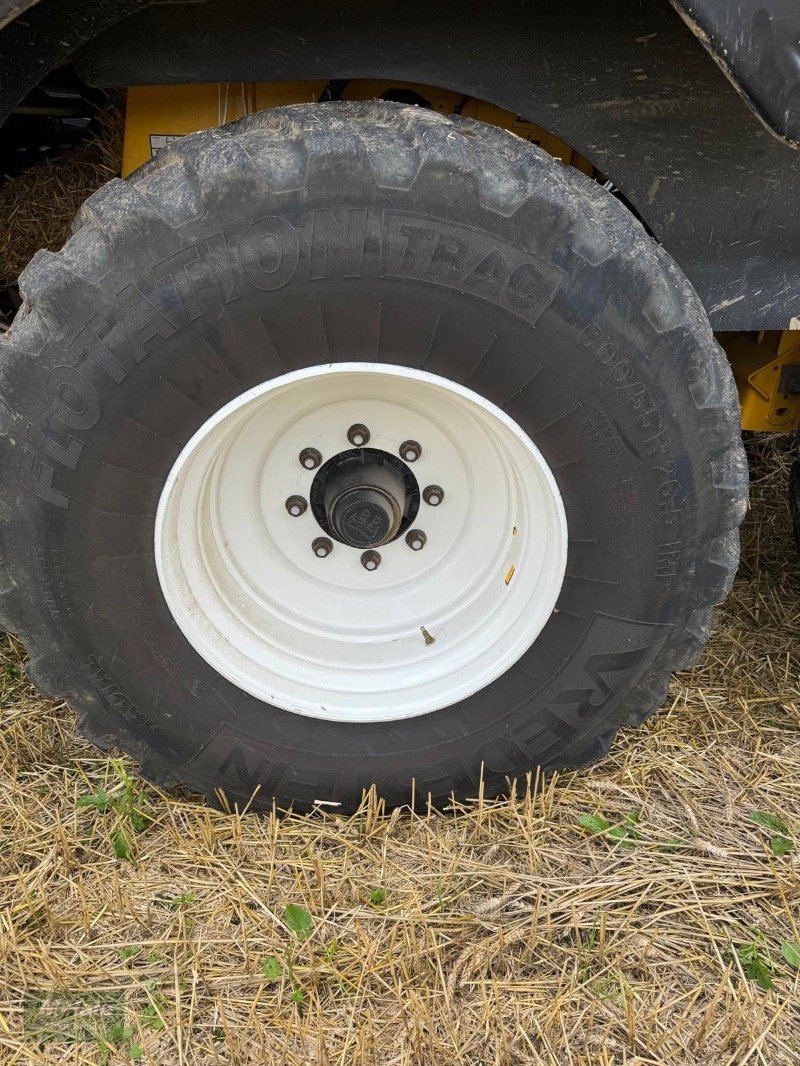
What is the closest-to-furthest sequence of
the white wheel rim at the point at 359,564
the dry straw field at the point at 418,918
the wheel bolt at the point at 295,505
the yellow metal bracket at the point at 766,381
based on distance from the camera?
the dry straw field at the point at 418,918 < the white wheel rim at the point at 359,564 < the wheel bolt at the point at 295,505 < the yellow metal bracket at the point at 766,381

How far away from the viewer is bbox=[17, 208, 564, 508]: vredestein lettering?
5.04 feet

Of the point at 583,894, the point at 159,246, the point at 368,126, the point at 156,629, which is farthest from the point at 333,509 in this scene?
the point at 583,894

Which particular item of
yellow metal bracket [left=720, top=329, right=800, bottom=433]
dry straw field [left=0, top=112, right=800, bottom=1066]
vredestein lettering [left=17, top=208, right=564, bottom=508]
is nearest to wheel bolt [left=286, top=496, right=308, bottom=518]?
vredestein lettering [left=17, top=208, right=564, bottom=508]

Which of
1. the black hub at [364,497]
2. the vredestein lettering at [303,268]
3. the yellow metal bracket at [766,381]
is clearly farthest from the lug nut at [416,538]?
the yellow metal bracket at [766,381]

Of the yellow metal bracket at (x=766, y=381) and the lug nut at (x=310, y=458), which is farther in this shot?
the yellow metal bracket at (x=766, y=381)

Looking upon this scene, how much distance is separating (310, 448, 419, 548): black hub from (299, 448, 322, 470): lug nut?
2cm

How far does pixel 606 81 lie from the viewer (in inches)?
63.7

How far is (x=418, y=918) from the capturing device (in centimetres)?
168

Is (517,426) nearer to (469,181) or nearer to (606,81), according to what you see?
(469,181)

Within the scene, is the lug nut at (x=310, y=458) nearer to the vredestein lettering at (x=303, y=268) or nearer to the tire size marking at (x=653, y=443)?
the vredestein lettering at (x=303, y=268)

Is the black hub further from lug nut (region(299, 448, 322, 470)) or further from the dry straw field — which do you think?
the dry straw field

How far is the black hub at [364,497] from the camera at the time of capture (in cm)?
185

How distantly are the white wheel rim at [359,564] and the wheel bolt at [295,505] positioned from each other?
11 millimetres

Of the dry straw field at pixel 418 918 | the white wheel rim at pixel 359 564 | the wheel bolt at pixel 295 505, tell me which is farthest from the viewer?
the wheel bolt at pixel 295 505
